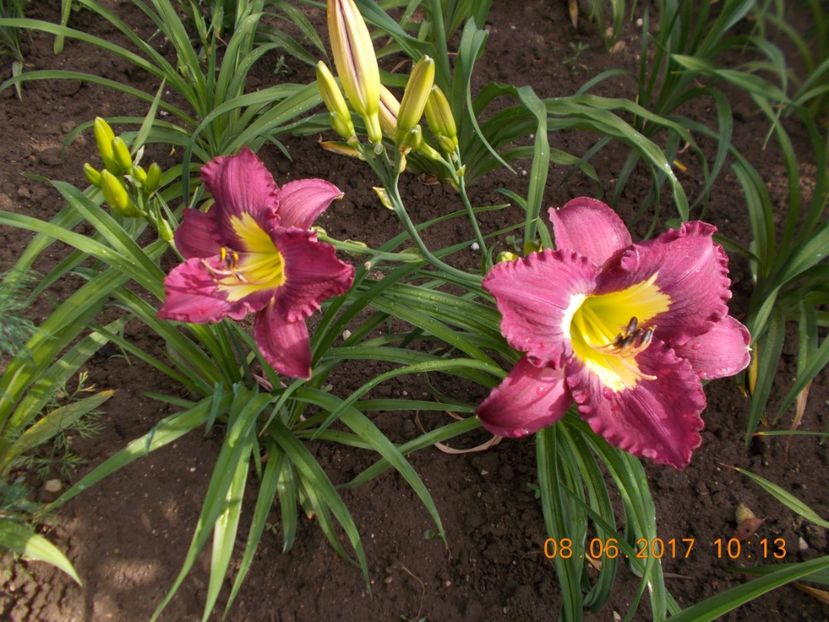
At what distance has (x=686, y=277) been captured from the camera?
121 centimetres

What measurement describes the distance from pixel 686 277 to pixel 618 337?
0.68 feet

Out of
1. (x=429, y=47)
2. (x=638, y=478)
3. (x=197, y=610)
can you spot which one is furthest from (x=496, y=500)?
(x=429, y=47)

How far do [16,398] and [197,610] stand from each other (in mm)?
636

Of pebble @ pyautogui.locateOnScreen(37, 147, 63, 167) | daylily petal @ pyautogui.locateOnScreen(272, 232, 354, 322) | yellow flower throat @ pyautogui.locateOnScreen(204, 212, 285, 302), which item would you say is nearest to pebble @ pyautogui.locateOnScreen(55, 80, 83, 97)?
pebble @ pyautogui.locateOnScreen(37, 147, 63, 167)

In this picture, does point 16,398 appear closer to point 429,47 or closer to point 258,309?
point 258,309

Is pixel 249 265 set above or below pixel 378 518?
above

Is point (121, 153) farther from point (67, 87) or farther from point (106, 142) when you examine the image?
point (67, 87)

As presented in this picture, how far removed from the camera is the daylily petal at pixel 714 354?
1267 mm

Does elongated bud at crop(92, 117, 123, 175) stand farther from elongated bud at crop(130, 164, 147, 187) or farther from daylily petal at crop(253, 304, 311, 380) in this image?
daylily petal at crop(253, 304, 311, 380)

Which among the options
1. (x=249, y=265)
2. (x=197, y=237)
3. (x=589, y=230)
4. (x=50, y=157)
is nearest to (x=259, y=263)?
(x=249, y=265)

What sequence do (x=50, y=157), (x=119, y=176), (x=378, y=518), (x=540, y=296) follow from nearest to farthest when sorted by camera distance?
(x=540, y=296)
(x=119, y=176)
(x=378, y=518)
(x=50, y=157)

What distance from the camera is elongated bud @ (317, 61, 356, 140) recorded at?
1177mm

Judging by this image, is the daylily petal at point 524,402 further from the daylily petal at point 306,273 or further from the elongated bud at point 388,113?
the elongated bud at point 388,113
